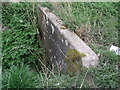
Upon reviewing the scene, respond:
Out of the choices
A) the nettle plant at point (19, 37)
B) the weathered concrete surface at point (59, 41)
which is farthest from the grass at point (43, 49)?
the weathered concrete surface at point (59, 41)

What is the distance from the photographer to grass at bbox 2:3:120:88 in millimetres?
3082

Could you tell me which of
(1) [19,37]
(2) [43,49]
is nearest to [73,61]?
(2) [43,49]

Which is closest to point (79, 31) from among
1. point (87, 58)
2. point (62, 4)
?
point (87, 58)

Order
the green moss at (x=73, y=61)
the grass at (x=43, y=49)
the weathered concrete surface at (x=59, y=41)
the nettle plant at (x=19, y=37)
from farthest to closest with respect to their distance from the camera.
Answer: the nettle plant at (x=19, y=37) → the weathered concrete surface at (x=59, y=41) → the green moss at (x=73, y=61) → the grass at (x=43, y=49)

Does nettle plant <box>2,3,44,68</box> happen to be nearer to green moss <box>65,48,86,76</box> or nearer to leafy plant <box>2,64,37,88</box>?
green moss <box>65,48,86,76</box>

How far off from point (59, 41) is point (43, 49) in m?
1.04

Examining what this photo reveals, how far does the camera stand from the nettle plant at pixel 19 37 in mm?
5066

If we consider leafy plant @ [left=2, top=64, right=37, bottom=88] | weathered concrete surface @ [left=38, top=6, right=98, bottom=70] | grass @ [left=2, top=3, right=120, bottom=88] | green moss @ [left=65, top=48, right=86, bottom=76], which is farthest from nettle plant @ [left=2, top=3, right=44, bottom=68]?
leafy plant @ [left=2, top=64, right=37, bottom=88]

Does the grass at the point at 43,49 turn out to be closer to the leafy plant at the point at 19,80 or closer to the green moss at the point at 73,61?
the leafy plant at the point at 19,80

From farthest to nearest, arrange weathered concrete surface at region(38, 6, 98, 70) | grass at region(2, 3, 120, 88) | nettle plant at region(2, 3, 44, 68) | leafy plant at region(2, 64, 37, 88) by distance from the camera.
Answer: nettle plant at region(2, 3, 44, 68), weathered concrete surface at region(38, 6, 98, 70), grass at region(2, 3, 120, 88), leafy plant at region(2, 64, 37, 88)

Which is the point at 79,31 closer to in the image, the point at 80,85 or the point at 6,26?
the point at 80,85

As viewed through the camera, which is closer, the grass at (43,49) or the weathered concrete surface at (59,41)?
the grass at (43,49)

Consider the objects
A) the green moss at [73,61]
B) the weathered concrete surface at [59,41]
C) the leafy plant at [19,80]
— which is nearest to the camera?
the leafy plant at [19,80]

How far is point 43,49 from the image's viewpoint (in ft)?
17.8
